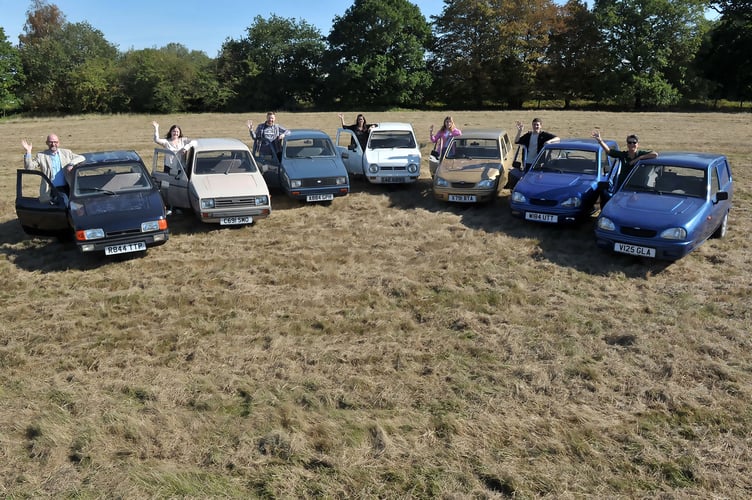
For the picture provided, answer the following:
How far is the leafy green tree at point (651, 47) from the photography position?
48188 mm

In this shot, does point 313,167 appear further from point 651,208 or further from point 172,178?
point 651,208

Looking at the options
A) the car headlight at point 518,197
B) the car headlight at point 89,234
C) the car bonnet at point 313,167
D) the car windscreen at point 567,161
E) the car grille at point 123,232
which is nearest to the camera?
the car headlight at point 89,234

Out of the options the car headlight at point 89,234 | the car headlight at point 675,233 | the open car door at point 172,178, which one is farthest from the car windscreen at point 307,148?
the car headlight at point 675,233

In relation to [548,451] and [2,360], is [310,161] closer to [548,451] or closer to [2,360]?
[2,360]

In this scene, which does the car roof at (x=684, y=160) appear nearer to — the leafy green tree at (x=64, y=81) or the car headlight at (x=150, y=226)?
the car headlight at (x=150, y=226)

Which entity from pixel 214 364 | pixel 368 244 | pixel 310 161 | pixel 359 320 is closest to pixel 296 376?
pixel 214 364

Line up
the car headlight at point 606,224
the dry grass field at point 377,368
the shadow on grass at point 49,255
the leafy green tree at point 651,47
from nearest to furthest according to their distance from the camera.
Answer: the dry grass field at point 377,368, the car headlight at point 606,224, the shadow on grass at point 49,255, the leafy green tree at point 651,47

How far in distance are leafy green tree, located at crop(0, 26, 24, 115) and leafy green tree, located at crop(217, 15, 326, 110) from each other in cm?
2043

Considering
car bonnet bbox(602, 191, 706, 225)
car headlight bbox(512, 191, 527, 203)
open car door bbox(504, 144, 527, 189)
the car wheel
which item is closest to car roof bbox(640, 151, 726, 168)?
car bonnet bbox(602, 191, 706, 225)

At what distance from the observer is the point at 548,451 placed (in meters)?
4.48

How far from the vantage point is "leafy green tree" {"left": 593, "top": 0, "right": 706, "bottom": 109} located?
48188 mm

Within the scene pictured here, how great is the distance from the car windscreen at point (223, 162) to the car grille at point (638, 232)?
7.11m

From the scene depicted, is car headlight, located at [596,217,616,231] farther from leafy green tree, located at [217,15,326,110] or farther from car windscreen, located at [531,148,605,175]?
leafy green tree, located at [217,15,326,110]

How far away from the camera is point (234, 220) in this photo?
34.4 ft
